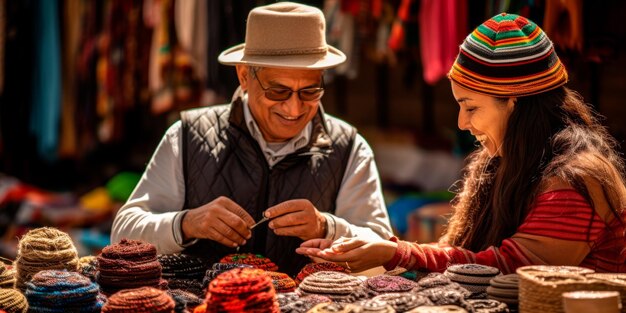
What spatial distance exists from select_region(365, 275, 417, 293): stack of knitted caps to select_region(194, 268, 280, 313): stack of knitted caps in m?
0.34

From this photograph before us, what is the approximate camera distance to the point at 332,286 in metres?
2.57

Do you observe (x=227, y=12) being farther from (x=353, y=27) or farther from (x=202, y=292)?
(x=202, y=292)

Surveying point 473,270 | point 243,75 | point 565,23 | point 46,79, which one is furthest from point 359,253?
point 46,79

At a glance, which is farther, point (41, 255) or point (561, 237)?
point (41, 255)

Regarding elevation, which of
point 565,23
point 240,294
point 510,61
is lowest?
point 240,294

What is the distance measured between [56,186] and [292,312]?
19.0 feet

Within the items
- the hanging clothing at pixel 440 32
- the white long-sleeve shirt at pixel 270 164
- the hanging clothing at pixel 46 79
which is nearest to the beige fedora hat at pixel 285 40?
the white long-sleeve shirt at pixel 270 164

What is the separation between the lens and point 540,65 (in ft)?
9.01

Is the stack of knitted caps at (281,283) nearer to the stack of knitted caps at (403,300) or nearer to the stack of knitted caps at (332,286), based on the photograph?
the stack of knitted caps at (332,286)

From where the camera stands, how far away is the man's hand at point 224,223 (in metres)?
3.08

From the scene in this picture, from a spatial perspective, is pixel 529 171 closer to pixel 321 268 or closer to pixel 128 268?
pixel 321 268

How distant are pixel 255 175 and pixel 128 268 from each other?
96 cm

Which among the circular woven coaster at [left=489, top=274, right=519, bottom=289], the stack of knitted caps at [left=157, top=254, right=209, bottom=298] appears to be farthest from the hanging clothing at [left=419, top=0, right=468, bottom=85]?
the circular woven coaster at [left=489, top=274, right=519, bottom=289]

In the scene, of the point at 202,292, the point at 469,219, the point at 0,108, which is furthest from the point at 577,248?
the point at 0,108
